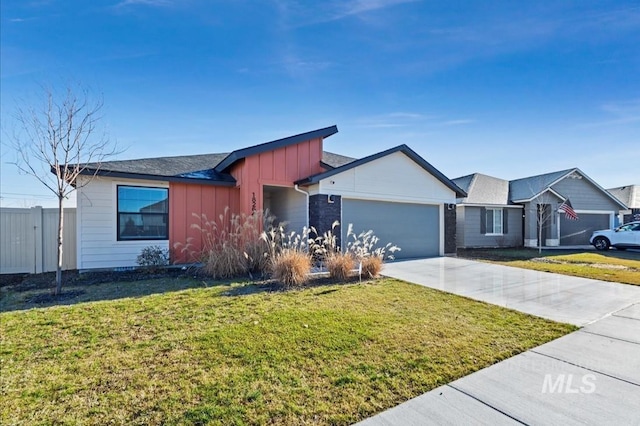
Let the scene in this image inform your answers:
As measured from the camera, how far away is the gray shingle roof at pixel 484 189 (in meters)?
18.5

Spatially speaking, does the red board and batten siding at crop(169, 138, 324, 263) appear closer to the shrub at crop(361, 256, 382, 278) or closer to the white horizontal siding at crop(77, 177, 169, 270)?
the white horizontal siding at crop(77, 177, 169, 270)

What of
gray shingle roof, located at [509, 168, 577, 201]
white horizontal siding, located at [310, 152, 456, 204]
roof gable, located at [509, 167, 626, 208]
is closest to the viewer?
white horizontal siding, located at [310, 152, 456, 204]

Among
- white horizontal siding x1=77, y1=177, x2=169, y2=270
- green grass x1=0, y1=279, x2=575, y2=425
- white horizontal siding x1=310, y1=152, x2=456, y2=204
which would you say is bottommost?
green grass x1=0, y1=279, x2=575, y2=425

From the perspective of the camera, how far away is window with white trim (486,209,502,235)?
61.6ft

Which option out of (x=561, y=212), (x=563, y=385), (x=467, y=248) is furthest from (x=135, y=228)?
(x=561, y=212)

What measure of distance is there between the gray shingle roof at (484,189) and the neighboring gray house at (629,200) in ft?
30.1

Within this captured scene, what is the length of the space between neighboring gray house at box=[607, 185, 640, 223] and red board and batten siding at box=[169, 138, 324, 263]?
24.3 m

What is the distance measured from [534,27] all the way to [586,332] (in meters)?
8.73

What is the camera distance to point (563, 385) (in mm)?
3082

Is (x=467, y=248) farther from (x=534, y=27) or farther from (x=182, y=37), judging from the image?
(x=182, y=37)

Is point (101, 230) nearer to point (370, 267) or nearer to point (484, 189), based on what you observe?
point (370, 267)

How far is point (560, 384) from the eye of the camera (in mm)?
3104

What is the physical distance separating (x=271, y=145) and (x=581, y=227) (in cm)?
2134

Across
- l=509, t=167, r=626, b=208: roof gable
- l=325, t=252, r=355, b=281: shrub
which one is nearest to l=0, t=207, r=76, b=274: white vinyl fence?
l=325, t=252, r=355, b=281: shrub
